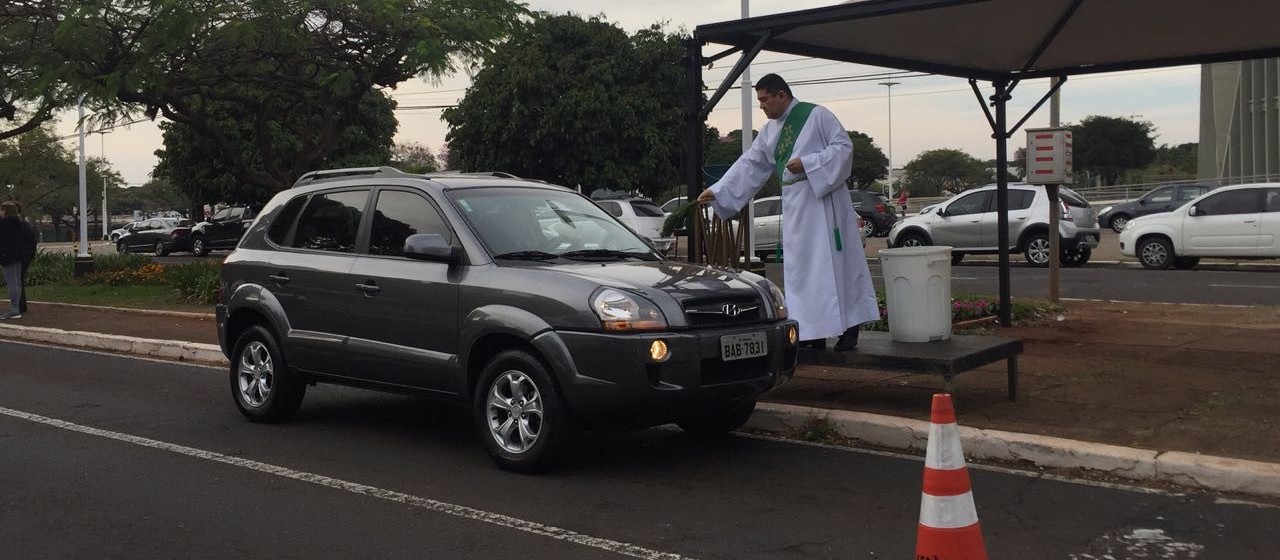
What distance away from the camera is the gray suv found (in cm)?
606

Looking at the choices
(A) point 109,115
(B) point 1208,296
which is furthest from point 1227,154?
(A) point 109,115

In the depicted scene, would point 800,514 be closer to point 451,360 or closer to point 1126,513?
point 1126,513

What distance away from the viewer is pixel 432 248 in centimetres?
665

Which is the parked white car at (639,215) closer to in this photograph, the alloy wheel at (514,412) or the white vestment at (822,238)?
the white vestment at (822,238)

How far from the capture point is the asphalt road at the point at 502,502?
506 centimetres

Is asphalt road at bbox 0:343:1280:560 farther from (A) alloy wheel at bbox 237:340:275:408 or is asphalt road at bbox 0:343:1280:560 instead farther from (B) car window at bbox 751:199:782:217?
(B) car window at bbox 751:199:782:217

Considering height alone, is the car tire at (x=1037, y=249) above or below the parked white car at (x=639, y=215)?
below

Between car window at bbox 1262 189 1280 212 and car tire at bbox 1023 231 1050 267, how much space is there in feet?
11.9

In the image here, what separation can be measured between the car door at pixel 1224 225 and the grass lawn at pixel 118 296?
16170 mm

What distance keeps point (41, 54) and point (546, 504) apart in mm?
14724

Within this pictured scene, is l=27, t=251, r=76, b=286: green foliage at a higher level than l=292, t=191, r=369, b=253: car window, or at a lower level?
lower

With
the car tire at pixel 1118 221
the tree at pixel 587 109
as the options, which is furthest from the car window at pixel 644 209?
the car tire at pixel 1118 221

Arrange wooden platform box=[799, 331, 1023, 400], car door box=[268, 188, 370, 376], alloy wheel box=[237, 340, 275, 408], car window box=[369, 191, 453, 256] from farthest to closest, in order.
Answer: alloy wheel box=[237, 340, 275, 408]
car door box=[268, 188, 370, 376]
car window box=[369, 191, 453, 256]
wooden platform box=[799, 331, 1023, 400]

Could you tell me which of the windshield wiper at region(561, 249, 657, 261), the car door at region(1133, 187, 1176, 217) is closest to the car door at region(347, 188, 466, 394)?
the windshield wiper at region(561, 249, 657, 261)
